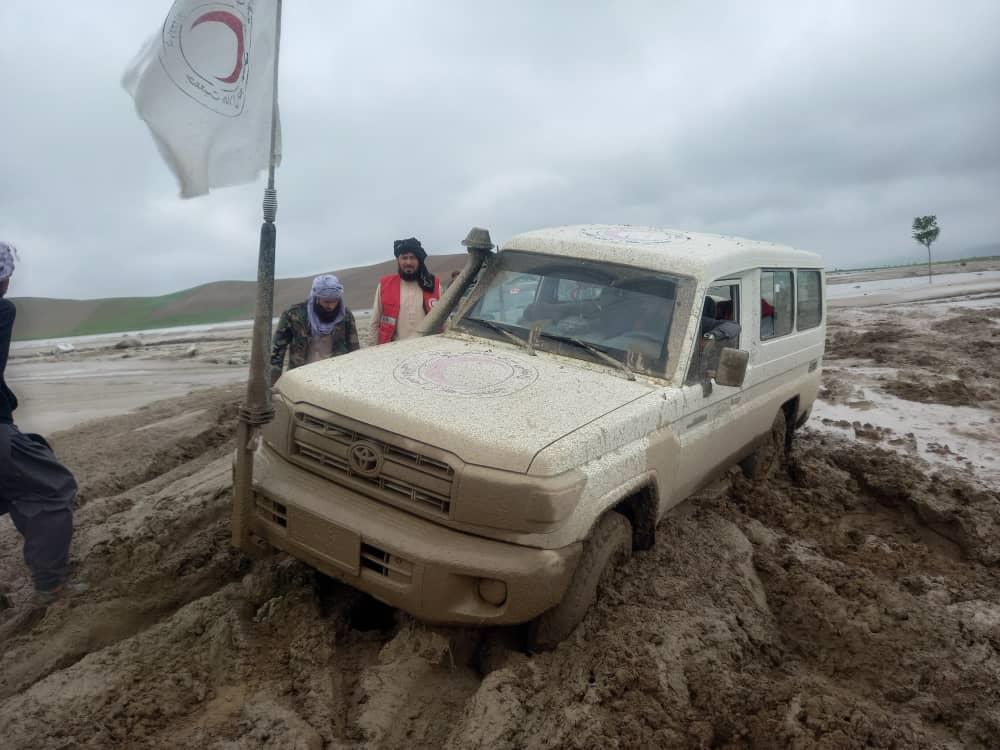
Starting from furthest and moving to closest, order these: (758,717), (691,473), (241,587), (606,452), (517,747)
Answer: (691,473) < (241,587) < (606,452) < (758,717) < (517,747)

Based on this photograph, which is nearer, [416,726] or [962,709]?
[416,726]

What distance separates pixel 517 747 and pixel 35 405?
28.6ft

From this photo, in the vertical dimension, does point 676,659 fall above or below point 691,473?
below

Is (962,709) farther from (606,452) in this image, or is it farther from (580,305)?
(580,305)

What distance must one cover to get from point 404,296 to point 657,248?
7.35 ft

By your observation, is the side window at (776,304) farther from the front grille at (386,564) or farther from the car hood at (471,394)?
the front grille at (386,564)

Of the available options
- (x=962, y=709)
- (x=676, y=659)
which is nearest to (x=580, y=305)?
(x=676, y=659)

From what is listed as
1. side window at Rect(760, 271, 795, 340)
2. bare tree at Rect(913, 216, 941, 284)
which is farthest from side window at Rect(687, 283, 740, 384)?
bare tree at Rect(913, 216, 941, 284)

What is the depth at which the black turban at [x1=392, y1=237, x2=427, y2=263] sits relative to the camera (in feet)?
18.2

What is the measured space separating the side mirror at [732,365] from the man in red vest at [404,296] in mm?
2718


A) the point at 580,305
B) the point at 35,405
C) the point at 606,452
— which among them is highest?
the point at 580,305

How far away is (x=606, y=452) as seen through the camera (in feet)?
9.72

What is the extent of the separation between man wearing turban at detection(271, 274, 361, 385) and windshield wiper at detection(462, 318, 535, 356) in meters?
1.48

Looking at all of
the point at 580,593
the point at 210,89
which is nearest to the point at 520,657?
the point at 580,593
